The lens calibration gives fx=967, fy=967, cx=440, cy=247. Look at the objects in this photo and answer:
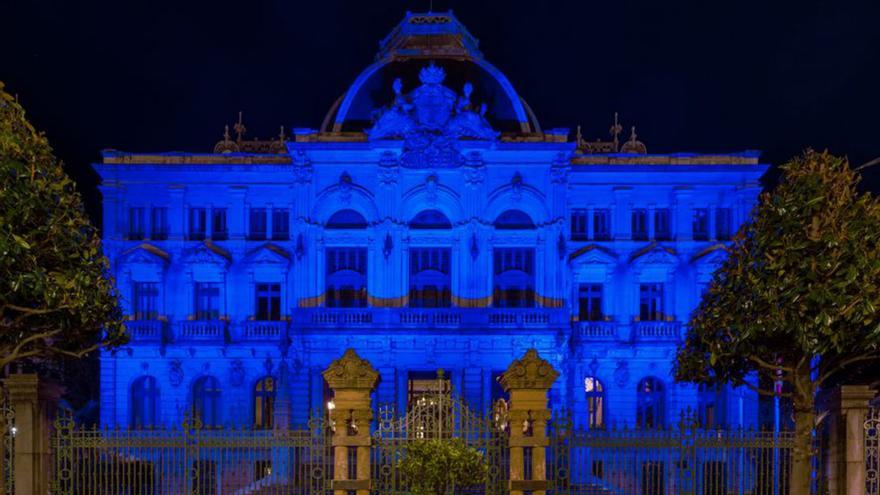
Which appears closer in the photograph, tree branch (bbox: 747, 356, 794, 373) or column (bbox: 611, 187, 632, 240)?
tree branch (bbox: 747, 356, 794, 373)

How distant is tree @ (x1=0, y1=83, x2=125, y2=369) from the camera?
16.2 m

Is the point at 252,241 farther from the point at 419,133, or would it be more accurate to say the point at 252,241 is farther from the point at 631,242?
the point at 631,242

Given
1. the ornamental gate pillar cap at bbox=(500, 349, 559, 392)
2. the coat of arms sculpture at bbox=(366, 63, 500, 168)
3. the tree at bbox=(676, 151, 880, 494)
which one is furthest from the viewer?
the coat of arms sculpture at bbox=(366, 63, 500, 168)

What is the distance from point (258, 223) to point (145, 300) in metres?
5.83

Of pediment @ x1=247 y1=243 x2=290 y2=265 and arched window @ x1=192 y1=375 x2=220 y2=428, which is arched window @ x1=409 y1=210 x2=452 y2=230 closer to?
pediment @ x1=247 y1=243 x2=290 y2=265

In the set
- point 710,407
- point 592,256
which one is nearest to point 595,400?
point 710,407

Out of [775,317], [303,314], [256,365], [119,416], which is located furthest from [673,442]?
[119,416]

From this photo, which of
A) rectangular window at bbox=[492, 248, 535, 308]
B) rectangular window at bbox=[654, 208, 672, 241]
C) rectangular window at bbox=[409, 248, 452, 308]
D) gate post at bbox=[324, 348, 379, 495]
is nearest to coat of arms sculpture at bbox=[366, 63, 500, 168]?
rectangular window at bbox=[409, 248, 452, 308]

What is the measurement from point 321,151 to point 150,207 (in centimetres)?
818

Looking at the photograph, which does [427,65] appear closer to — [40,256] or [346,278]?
[346,278]

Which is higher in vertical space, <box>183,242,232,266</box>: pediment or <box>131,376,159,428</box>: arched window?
<box>183,242,232,266</box>: pediment

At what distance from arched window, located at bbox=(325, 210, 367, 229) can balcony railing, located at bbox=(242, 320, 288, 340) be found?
474cm

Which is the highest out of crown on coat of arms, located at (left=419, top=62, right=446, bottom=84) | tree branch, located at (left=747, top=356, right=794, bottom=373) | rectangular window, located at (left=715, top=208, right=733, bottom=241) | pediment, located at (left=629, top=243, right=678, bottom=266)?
crown on coat of arms, located at (left=419, top=62, right=446, bottom=84)

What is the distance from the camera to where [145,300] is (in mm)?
41625
